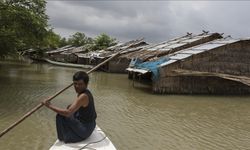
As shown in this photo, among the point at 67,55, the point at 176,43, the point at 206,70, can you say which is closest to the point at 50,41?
Result: the point at 67,55

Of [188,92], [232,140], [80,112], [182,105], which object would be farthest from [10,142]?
[188,92]

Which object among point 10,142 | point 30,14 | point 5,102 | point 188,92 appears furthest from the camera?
point 30,14

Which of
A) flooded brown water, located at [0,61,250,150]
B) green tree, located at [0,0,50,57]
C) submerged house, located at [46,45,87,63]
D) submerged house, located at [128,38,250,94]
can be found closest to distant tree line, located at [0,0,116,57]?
green tree, located at [0,0,50,57]

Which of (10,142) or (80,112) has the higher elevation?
(80,112)

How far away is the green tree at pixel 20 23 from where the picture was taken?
18500mm

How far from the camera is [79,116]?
593 centimetres

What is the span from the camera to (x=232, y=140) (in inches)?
366

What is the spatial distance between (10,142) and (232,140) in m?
5.45

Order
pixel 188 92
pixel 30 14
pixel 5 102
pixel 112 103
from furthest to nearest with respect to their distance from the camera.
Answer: pixel 30 14
pixel 188 92
pixel 112 103
pixel 5 102

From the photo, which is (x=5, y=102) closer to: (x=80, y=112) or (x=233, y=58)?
(x=80, y=112)

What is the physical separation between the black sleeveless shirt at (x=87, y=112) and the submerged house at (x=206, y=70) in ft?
35.3

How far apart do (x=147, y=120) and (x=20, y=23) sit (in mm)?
10696

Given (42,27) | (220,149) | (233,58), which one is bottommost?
(220,149)

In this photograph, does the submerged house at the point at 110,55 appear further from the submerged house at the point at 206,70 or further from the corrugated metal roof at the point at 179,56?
the submerged house at the point at 206,70
